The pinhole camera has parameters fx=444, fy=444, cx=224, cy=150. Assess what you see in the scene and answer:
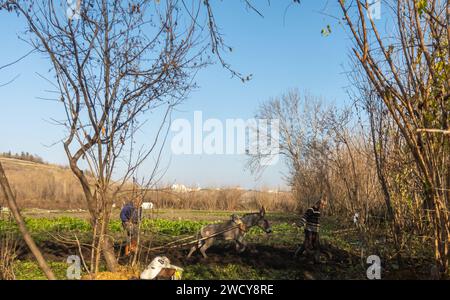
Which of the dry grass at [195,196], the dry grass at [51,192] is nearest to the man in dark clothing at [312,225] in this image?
the dry grass at [195,196]

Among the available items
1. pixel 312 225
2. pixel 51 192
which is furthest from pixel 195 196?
pixel 312 225

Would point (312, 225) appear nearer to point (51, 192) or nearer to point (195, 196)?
point (195, 196)

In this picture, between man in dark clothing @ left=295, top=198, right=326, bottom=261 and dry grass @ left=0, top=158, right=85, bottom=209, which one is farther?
dry grass @ left=0, top=158, right=85, bottom=209

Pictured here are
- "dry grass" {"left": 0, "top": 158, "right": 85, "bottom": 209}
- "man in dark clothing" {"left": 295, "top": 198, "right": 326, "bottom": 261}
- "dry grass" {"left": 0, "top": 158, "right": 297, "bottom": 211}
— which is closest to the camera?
"man in dark clothing" {"left": 295, "top": 198, "right": 326, "bottom": 261}

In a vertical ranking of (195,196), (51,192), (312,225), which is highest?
(51,192)

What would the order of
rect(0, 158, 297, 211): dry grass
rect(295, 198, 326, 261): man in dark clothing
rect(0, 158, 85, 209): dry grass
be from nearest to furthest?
rect(295, 198, 326, 261): man in dark clothing
rect(0, 158, 85, 209): dry grass
rect(0, 158, 297, 211): dry grass

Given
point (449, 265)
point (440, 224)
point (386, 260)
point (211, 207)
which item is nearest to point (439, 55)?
point (440, 224)

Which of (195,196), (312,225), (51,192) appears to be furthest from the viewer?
(51,192)

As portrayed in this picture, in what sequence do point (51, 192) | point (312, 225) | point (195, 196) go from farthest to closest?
point (51, 192)
point (195, 196)
point (312, 225)

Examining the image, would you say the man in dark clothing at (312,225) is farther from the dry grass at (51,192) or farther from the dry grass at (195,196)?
the dry grass at (51,192)

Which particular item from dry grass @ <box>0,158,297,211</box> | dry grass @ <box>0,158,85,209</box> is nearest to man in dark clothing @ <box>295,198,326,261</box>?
dry grass @ <box>0,158,297,211</box>

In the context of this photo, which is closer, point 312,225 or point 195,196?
point 312,225

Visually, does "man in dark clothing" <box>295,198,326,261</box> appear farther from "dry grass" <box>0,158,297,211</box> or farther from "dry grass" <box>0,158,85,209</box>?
"dry grass" <box>0,158,85,209</box>
